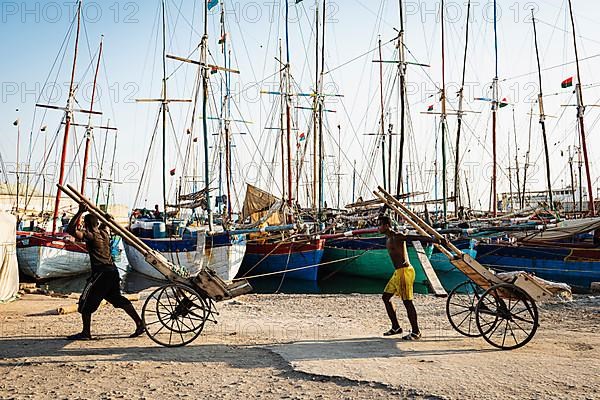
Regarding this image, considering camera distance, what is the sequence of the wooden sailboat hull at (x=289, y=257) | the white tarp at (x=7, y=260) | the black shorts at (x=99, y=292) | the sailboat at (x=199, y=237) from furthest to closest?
1. the wooden sailboat hull at (x=289, y=257)
2. the sailboat at (x=199, y=237)
3. the white tarp at (x=7, y=260)
4. the black shorts at (x=99, y=292)

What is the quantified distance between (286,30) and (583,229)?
2225cm

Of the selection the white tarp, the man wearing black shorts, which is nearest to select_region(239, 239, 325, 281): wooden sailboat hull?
the white tarp

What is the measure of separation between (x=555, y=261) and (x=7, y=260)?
23194 mm

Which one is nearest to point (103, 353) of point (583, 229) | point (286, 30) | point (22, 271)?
point (583, 229)

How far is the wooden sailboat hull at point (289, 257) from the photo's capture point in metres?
26.5

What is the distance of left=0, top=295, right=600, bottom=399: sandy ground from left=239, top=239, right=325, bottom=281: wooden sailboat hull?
641 inches

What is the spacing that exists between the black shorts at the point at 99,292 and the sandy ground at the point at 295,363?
21.6 inches

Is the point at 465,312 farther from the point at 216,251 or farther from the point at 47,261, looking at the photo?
the point at 47,261

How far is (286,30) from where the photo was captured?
32531mm

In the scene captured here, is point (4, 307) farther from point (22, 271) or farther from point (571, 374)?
point (22, 271)

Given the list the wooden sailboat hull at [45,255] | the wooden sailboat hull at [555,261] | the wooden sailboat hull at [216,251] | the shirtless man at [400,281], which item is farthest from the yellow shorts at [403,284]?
the wooden sailboat hull at [45,255]

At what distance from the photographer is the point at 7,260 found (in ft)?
43.7

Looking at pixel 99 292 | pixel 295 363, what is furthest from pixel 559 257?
pixel 99 292

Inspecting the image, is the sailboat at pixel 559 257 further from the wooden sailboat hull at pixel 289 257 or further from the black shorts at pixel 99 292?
the black shorts at pixel 99 292
